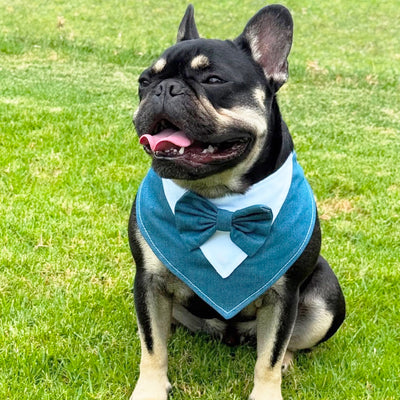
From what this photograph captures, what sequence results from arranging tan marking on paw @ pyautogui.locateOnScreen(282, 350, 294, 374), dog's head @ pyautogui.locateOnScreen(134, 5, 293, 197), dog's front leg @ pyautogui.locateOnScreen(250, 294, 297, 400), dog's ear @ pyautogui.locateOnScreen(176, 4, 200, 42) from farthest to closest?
tan marking on paw @ pyautogui.locateOnScreen(282, 350, 294, 374), dog's ear @ pyautogui.locateOnScreen(176, 4, 200, 42), dog's front leg @ pyautogui.locateOnScreen(250, 294, 297, 400), dog's head @ pyautogui.locateOnScreen(134, 5, 293, 197)

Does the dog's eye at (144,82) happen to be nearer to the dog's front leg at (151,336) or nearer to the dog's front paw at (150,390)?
the dog's front leg at (151,336)

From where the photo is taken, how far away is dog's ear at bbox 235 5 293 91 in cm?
290

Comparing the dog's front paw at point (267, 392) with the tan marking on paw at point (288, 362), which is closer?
the dog's front paw at point (267, 392)

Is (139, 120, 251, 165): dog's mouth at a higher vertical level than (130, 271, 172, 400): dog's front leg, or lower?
higher

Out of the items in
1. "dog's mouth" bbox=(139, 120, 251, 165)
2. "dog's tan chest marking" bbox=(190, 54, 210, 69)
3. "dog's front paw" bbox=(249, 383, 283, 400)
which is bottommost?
"dog's front paw" bbox=(249, 383, 283, 400)

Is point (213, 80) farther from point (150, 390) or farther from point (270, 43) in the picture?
point (150, 390)

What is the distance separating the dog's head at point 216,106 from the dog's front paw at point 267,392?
945mm

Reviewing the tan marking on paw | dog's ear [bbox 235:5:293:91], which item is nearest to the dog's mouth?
dog's ear [bbox 235:5:293:91]

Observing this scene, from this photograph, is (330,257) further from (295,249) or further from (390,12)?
(390,12)

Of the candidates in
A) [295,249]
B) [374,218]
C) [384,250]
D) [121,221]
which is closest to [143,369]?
[295,249]

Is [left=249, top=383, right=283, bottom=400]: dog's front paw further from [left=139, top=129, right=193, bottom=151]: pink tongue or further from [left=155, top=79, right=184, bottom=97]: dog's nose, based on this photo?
A: [left=155, top=79, right=184, bottom=97]: dog's nose

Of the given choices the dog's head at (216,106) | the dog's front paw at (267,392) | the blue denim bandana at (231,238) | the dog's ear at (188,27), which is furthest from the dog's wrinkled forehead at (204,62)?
the dog's front paw at (267,392)

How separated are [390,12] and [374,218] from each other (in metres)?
16.9

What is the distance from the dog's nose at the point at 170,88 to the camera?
2.61 m
